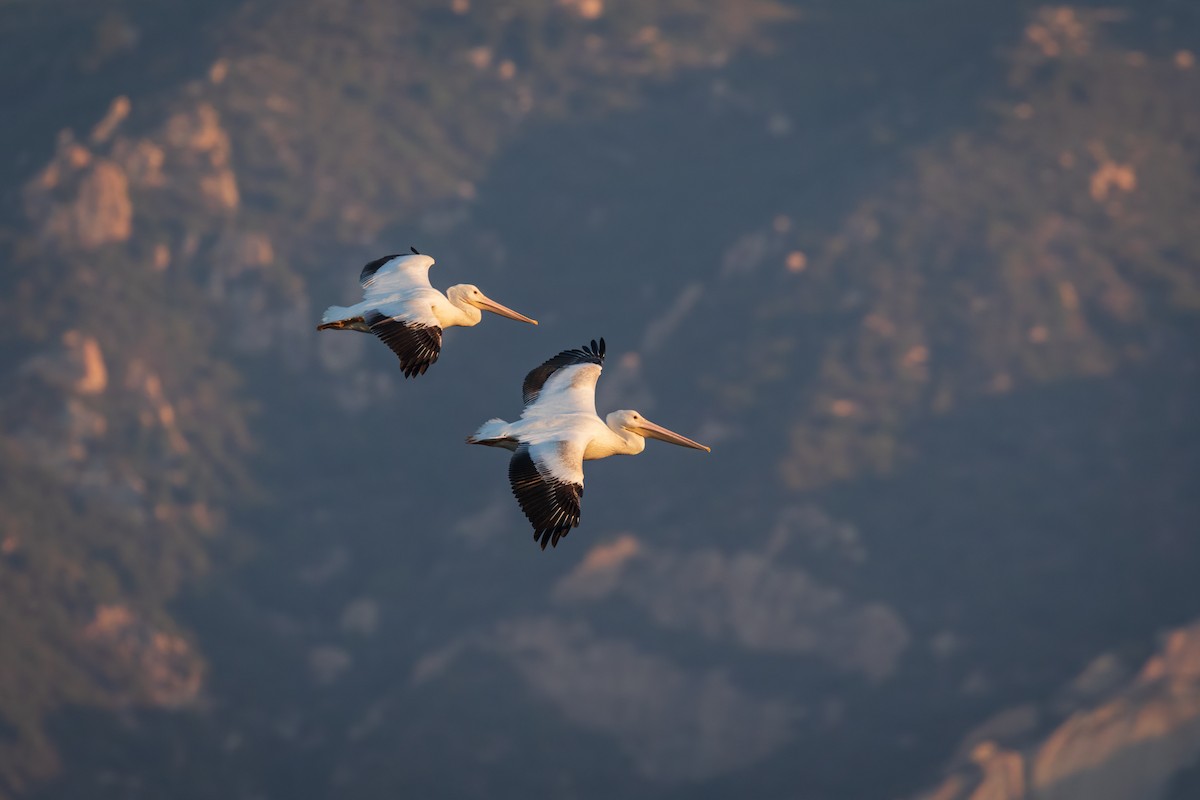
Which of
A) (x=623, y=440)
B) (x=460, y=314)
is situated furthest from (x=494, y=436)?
(x=460, y=314)

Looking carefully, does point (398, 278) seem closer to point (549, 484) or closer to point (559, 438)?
point (559, 438)

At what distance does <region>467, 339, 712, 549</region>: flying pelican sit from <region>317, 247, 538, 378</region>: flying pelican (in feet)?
6.82

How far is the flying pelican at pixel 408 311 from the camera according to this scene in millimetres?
44750

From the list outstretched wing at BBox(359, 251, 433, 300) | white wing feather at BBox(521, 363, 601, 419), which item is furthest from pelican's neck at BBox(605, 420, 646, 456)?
outstretched wing at BBox(359, 251, 433, 300)

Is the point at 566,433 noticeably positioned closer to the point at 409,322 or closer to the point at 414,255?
the point at 409,322

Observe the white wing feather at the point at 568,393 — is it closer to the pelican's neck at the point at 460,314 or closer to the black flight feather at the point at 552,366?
the black flight feather at the point at 552,366

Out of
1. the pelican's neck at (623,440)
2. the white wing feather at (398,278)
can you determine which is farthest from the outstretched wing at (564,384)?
the white wing feather at (398,278)

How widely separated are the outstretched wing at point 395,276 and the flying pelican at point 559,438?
4469mm

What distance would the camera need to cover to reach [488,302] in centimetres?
5066

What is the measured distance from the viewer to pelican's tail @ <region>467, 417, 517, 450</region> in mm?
43812

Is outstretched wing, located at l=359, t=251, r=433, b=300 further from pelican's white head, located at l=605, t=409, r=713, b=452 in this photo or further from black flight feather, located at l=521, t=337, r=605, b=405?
pelican's white head, located at l=605, t=409, r=713, b=452

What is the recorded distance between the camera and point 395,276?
5028 cm

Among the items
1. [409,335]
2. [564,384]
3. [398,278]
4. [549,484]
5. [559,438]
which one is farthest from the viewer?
[398,278]

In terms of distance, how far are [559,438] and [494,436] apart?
5.31 ft
